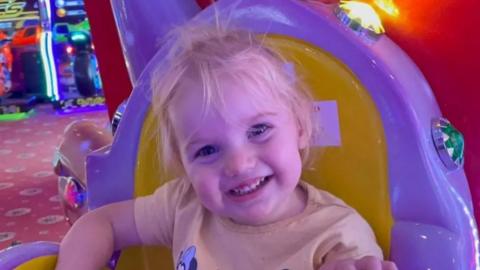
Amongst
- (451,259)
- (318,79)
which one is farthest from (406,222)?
(318,79)

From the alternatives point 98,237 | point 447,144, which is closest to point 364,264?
point 447,144

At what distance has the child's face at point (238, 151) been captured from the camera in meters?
0.56

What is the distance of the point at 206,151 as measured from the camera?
22.6 inches

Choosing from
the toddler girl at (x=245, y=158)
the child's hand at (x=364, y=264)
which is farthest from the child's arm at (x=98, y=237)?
the child's hand at (x=364, y=264)

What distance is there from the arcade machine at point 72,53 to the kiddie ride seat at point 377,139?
233cm

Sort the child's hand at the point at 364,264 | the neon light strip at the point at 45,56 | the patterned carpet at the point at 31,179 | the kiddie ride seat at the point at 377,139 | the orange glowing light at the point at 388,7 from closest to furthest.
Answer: the child's hand at the point at 364,264, the kiddie ride seat at the point at 377,139, the orange glowing light at the point at 388,7, the patterned carpet at the point at 31,179, the neon light strip at the point at 45,56

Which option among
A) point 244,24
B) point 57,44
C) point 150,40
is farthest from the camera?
point 57,44

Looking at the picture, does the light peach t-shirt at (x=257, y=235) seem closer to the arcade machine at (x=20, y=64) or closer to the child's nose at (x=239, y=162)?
the child's nose at (x=239, y=162)

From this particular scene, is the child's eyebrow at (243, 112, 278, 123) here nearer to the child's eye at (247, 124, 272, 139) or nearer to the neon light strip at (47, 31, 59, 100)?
the child's eye at (247, 124, 272, 139)

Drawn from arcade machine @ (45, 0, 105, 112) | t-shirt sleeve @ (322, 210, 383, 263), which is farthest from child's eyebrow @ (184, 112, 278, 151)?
arcade machine @ (45, 0, 105, 112)

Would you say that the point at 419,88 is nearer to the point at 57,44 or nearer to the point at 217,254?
the point at 217,254

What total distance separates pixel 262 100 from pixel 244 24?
152 mm

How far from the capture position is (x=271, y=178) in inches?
22.5

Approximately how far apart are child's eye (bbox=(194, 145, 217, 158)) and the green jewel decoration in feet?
0.67
